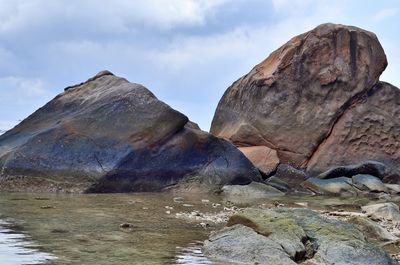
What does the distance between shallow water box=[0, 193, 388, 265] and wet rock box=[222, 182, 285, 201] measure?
2504 mm

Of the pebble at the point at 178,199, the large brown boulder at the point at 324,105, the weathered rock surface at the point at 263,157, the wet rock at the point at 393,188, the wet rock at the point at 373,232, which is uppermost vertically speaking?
the large brown boulder at the point at 324,105

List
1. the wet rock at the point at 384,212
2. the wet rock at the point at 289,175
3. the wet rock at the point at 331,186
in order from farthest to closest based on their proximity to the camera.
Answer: the wet rock at the point at 289,175, the wet rock at the point at 331,186, the wet rock at the point at 384,212

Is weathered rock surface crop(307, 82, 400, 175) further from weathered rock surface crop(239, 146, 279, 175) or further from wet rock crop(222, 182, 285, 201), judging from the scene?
wet rock crop(222, 182, 285, 201)

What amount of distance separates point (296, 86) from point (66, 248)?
25.0 metres

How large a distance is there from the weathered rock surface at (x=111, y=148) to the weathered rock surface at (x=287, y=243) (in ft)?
31.6

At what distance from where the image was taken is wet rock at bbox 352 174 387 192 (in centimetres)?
2280

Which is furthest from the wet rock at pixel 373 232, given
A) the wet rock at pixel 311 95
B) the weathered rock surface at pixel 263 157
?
the wet rock at pixel 311 95

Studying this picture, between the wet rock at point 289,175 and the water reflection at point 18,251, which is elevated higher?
the wet rock at point 289,175

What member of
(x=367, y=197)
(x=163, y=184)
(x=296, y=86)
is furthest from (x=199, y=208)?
(x=296, y=86)

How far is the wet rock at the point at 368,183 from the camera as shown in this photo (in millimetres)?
22797

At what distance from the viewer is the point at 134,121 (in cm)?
1958

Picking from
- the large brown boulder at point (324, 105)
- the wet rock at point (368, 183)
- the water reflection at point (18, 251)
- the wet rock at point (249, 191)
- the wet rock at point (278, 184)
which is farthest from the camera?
the large brown boulder at point (324, 105)

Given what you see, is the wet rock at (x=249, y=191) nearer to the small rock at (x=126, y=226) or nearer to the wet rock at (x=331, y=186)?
the wet rock at (x=331, y=186)

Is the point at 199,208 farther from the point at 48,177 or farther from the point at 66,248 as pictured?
the point at 66,248
